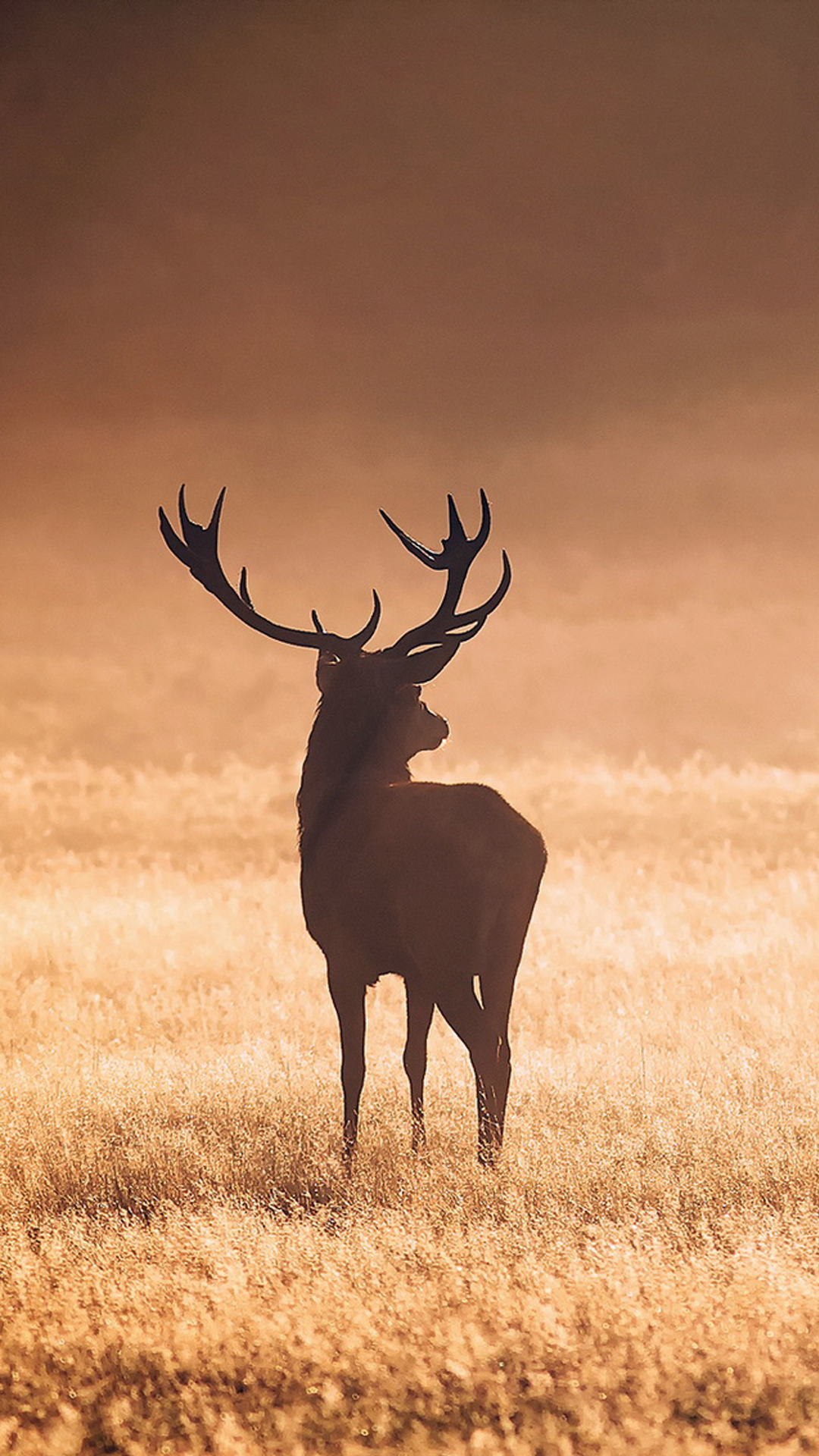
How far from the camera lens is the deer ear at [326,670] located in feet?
27.3

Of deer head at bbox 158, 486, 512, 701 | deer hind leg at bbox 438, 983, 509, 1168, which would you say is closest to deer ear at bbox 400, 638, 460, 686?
deer head at bbox 158, 486, 512, 701

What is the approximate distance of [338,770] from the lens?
26.7ft

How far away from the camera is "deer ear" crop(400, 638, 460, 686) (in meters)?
8.09

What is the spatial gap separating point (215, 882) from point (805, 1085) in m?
10.9

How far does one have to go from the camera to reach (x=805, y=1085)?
1002 cm

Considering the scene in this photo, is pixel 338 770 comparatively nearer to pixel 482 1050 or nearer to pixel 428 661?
pixel 428 661

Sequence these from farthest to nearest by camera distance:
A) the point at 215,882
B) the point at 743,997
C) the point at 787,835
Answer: the point at 787,835 → the point at 215,882 → the point at 743,997

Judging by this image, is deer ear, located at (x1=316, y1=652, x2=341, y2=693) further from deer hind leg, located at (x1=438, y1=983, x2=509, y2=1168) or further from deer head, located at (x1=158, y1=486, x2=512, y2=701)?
deer hind leg, located at (x1=438, y1=983, x2=509, y2=1168)

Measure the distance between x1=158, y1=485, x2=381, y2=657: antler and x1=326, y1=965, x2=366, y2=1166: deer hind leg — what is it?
1.84 metres

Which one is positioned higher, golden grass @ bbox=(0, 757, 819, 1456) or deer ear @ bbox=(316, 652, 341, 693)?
deer ear @ bbox=(316, 652, 341, 693)

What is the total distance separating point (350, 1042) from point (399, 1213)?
0.97 metres

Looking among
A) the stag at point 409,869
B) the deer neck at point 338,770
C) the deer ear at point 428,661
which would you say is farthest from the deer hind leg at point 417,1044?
the deer ear at point 428,661

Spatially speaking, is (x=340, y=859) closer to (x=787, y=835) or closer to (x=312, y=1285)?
(x=312, y=1285)

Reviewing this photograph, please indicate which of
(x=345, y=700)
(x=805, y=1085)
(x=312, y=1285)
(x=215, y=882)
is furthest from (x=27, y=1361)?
(x=215, y=882)
